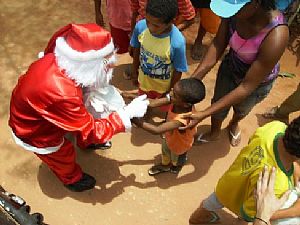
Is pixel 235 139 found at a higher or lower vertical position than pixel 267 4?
lower

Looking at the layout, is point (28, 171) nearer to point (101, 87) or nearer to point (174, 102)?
point (101, 87)

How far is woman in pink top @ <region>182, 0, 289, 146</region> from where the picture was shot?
277 centimetres

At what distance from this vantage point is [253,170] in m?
2.49

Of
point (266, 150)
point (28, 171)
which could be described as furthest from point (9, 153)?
point (266, 150)

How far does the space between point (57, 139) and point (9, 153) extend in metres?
0.89

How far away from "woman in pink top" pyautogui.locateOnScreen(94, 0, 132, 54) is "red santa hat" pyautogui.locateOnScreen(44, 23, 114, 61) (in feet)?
3.64

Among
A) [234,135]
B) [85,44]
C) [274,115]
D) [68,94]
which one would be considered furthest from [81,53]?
[274,115]

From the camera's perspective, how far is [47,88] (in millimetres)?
2879

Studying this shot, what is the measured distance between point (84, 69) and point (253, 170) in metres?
1.25

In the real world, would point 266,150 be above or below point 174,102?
above

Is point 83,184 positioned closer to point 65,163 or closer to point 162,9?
point 65,163

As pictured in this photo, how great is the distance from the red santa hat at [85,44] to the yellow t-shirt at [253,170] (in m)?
1.12

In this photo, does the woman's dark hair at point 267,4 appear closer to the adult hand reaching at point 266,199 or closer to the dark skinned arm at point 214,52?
the dark skinned arm at point 214,52

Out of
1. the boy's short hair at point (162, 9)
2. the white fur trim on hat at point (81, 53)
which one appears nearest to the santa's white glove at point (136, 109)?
the white fur trim on hat at point (81, 53)
